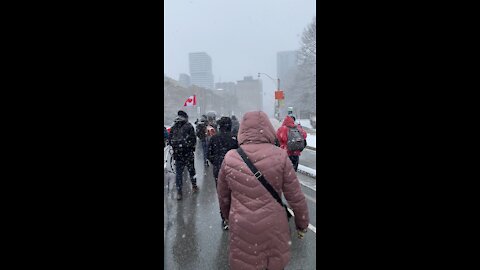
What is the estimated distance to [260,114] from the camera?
238 cm

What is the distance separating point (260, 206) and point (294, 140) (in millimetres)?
4251

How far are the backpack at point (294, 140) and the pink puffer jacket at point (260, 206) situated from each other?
159 inches

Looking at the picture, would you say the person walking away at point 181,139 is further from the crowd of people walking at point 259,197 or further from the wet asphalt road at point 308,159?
the wet asphalt road at point 308,159

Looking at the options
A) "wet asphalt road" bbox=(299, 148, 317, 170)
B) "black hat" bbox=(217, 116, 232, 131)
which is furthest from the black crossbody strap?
"wet asphalt road" bbox=(299, 148, 317, 170)

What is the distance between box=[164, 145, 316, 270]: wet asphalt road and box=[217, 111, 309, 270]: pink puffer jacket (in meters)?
1.49

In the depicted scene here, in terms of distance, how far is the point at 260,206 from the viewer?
2111mm

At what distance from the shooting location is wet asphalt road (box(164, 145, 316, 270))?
3582mm

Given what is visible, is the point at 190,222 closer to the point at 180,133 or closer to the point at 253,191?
the point at 180,133

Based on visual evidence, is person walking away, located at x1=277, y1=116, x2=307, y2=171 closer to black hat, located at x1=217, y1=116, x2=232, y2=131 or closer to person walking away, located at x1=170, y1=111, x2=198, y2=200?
black hat, located at x1=217, y1=116, x2=232, y2=131

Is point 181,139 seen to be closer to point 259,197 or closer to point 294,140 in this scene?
point 294,140

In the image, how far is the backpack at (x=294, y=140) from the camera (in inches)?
244

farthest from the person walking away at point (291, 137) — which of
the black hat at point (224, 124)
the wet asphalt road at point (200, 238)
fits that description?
the black hat at point (224, 124)
